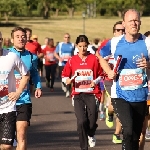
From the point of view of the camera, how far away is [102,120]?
14.4 m

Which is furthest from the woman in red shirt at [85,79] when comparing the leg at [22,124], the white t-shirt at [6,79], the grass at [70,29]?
the grass at [70,29]

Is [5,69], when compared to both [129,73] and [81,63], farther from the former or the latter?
[81,63]

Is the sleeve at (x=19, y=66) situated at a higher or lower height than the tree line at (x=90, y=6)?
higher

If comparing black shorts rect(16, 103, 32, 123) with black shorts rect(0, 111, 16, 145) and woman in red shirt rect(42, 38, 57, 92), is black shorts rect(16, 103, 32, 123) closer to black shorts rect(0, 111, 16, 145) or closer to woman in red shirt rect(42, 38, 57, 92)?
black shorts rect(0, 111, 16, 145)

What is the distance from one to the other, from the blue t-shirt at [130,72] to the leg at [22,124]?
4.57 ft

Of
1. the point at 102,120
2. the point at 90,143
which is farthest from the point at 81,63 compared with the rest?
the point at 102,120

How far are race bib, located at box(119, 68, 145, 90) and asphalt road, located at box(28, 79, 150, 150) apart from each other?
308 cm

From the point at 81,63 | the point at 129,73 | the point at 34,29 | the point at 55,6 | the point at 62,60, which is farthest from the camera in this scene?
the point at 55,6

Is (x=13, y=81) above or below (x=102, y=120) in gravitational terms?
above

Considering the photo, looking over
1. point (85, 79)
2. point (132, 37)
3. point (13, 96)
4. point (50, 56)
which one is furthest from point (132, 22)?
point (50, 56)

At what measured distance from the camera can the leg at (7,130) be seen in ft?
24.8

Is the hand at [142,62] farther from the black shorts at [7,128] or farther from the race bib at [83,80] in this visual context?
the race bib at [83,80]

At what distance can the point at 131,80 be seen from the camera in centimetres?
754

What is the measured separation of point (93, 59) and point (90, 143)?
1365 mm
